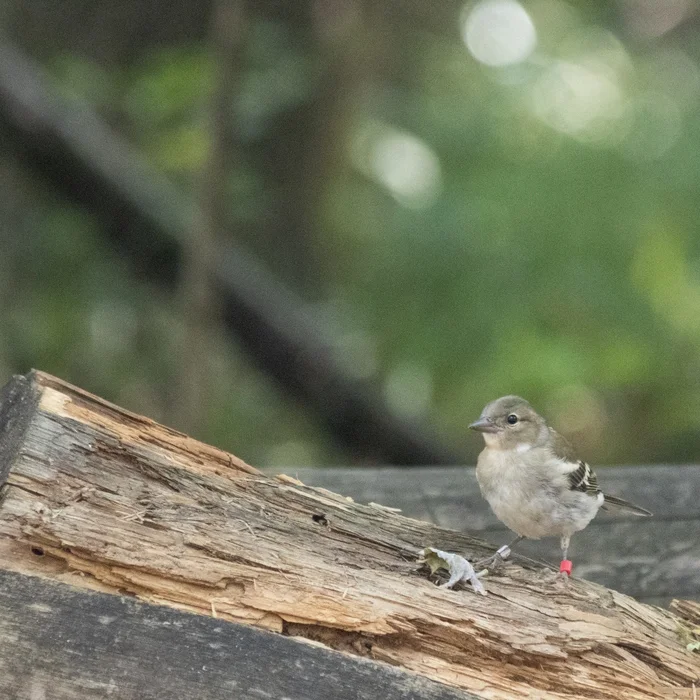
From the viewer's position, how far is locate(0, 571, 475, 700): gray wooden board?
6.43ft

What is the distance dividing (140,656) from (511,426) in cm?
239

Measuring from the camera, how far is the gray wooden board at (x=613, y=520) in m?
3.38

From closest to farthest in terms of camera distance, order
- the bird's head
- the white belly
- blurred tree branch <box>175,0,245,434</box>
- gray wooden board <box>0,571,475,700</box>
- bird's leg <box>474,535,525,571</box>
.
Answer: gray wooden board <box>0,571,475,700</box>
bird's leg <box>474,535,525,571</box>
the white belly
the bird's head
blurred tree branch <box>175,0,245,434</box>

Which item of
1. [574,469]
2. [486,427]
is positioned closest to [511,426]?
[486,427]

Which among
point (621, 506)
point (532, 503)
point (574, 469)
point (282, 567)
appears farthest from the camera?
point (574, 469)

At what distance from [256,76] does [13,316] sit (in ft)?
9.22

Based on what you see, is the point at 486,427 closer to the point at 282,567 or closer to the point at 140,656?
the point at 282,567

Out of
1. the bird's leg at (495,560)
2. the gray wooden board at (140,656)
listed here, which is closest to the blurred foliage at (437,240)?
the bird's leg at (495,560)

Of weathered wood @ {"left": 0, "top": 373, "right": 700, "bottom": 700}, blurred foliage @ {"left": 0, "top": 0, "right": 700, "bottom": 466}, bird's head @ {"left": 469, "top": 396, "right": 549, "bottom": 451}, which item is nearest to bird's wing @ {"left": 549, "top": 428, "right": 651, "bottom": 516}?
bird's head @ {"left": 469, "top": 396, "right": 549, "bottom": 451}

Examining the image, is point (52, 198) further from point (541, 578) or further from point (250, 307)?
point (541, 578)

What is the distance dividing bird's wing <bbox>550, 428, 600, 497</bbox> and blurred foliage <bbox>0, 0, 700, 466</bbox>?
2367 millimetres

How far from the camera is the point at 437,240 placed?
724cm

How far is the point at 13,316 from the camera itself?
7727 millimetres

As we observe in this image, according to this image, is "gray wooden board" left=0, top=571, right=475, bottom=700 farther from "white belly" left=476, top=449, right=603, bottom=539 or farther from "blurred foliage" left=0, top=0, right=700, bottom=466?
"blurred foliage" left=0, top=0, right=700, bottom=466
